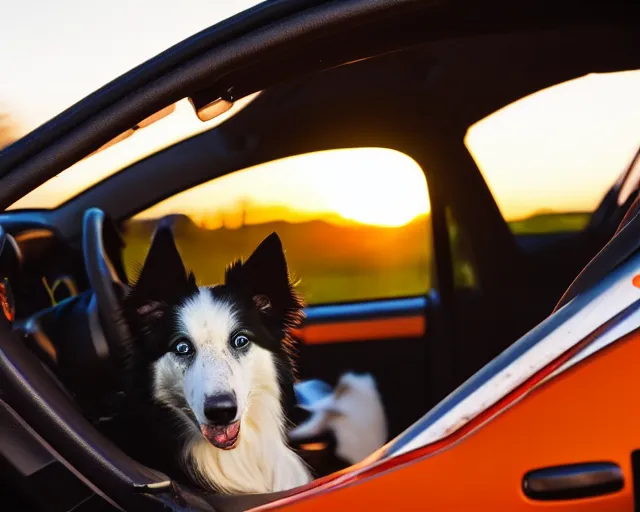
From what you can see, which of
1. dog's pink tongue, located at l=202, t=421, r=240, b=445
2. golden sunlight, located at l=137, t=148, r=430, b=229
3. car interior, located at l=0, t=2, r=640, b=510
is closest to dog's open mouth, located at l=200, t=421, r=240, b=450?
dog's pink tongue, located at l=202, t=421, r=240, b=445

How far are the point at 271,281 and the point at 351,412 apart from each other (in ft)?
0.96

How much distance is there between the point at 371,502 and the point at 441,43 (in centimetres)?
86

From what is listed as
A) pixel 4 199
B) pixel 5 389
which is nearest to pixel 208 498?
pixel 5 389

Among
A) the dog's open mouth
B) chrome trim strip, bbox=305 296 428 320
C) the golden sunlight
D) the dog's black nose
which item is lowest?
the dog's open mouth

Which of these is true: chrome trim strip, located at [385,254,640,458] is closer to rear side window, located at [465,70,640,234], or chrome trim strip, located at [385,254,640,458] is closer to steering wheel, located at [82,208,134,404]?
rear side window, located at [465,70,640,234]

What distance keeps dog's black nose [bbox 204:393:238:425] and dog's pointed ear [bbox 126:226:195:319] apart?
0.63 feet

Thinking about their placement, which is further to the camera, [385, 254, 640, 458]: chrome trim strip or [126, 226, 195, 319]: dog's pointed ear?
[126, 226, 195, 319]: dog's pointed ear

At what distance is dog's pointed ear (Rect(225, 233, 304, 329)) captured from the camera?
1.45 m

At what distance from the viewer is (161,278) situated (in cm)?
146

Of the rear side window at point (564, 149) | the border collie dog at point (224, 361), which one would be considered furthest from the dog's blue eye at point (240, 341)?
the rear side window at point (564, 149)

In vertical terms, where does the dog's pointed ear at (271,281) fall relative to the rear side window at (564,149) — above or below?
below

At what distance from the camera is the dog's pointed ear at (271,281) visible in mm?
1453

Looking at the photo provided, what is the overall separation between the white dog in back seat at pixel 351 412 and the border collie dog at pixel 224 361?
0.18 ft

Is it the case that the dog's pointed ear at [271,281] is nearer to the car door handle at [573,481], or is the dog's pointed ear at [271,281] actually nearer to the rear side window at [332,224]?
the rear side window at [332,224]
